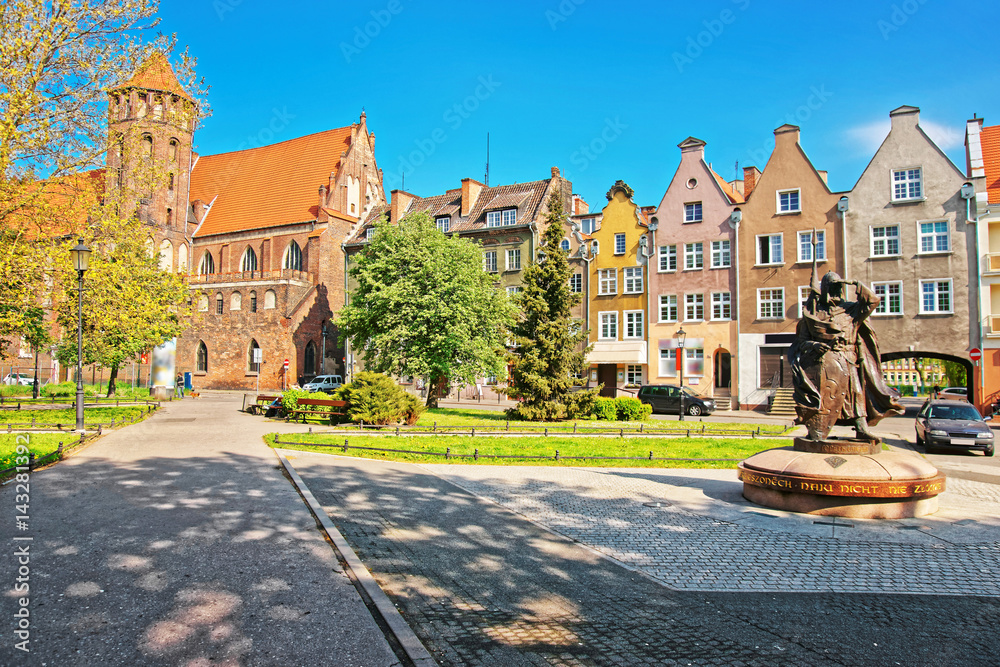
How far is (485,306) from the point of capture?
34594 millimetres

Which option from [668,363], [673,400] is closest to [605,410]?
[673,400]

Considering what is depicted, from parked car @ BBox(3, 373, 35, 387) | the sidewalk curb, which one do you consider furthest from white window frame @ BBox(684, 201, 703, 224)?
parked car @ BBox(3, 373, 35, 387)

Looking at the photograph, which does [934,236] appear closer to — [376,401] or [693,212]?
[693,212]

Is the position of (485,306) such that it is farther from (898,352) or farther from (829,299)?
(829,299)

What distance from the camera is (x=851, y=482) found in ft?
33.0

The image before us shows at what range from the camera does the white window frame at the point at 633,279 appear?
135ft

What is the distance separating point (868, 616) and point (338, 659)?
490 cm

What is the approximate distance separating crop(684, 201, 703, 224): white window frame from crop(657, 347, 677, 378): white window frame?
7.95m

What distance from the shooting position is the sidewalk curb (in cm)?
500

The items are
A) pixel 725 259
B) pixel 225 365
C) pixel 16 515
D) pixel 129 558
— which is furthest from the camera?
pixel 225 365

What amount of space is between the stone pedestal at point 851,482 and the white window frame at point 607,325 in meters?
30.7

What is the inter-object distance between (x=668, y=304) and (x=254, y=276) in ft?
120

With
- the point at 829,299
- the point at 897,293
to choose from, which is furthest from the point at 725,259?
the point at 829,299

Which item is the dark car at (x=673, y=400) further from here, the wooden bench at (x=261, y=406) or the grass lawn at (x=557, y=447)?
the wooden bench at (x=261, y=406)
